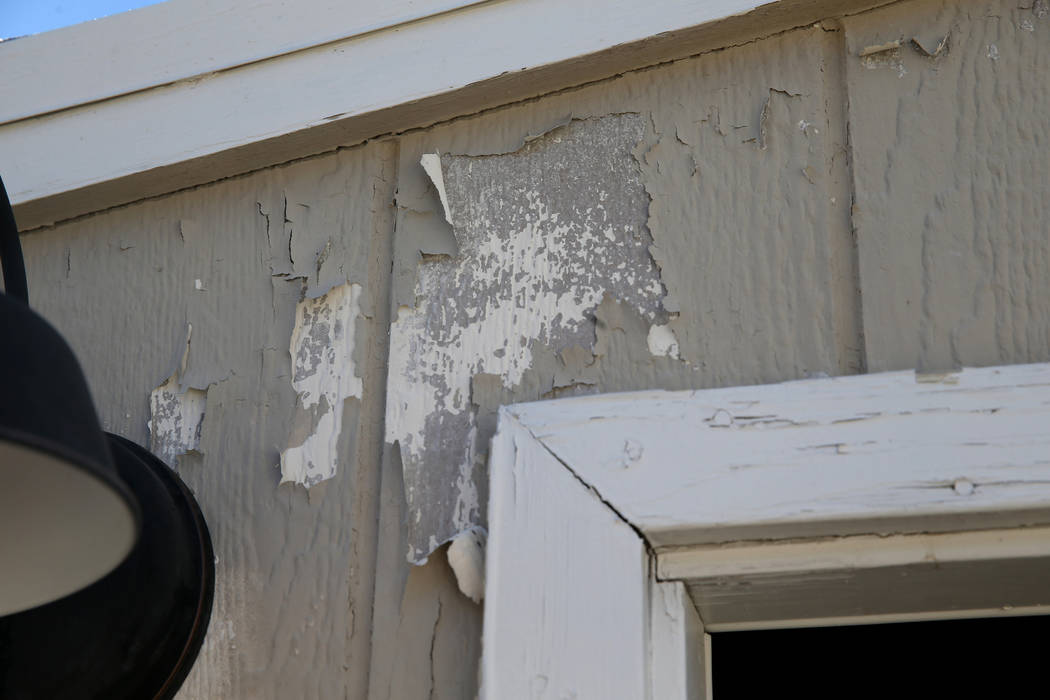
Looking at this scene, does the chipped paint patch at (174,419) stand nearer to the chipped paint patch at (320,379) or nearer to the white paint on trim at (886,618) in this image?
the chipped paint patch at (320,379)

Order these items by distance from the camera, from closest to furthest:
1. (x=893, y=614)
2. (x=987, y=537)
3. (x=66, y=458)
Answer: (x=66, y=458) → (x=987, y=537) → (x=893, y=614)

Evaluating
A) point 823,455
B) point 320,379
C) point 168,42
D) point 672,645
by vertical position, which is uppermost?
point 168,42

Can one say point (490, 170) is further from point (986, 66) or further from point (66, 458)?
point (66, 458)

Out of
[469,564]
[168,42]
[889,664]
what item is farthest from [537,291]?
[889,664]

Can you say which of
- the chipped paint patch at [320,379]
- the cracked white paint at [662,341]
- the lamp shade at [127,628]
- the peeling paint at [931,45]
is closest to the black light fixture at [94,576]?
the lamp shade at [127,628]

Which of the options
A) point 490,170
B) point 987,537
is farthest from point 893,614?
point 490,170

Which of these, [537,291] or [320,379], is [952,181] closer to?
[537,291]

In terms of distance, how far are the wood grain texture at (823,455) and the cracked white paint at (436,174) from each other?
294mm

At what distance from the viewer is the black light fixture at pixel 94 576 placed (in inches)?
31.0

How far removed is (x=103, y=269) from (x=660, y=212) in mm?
652

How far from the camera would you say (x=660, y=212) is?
100 centimetres

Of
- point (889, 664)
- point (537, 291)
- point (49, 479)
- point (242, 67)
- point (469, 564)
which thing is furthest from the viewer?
point (889, 664)

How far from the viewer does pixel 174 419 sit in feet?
3.56

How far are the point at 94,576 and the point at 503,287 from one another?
0.45 metres
